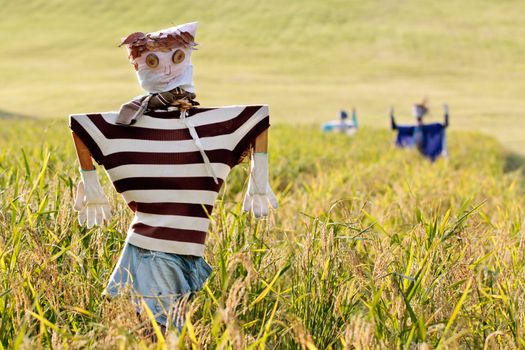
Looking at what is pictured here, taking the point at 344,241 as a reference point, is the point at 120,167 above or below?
above

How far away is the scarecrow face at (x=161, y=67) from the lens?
2730 millimetres

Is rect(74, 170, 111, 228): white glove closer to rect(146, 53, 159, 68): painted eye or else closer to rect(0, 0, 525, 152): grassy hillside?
rect(146, 53, 159, 68): painted eye

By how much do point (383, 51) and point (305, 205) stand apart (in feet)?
99.7

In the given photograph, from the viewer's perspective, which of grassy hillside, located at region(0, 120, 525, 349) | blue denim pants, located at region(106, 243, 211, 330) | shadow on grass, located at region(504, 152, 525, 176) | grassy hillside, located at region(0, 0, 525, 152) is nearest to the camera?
grassy hillside, located at region(0, 120, 525, 349)

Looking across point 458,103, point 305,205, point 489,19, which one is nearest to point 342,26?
point 489,19

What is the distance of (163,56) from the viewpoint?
2727 mm

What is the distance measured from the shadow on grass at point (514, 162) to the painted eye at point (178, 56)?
8.52 meters

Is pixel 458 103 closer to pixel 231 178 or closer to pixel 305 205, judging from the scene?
pixel 231 178

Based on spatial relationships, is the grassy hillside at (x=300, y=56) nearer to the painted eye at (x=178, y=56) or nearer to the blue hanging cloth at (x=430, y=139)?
the blue hanging cloth at (x=430, y=139)

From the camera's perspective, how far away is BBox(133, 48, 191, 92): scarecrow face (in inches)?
107

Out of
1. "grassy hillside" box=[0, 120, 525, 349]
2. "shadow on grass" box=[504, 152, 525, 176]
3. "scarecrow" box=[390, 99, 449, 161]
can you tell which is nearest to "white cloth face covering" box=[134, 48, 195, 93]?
"grassy hillside" box=[0, 120, 525, 349]

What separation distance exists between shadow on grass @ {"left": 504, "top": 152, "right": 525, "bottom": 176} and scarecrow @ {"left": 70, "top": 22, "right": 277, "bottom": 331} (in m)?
8.49

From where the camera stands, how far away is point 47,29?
37594mm

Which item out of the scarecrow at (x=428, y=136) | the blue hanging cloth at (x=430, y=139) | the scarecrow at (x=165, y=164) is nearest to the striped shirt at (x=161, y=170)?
the scarecrow at (x=165, y=164)
